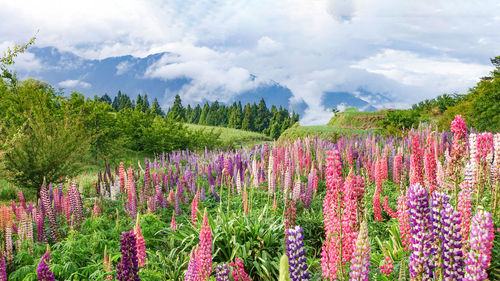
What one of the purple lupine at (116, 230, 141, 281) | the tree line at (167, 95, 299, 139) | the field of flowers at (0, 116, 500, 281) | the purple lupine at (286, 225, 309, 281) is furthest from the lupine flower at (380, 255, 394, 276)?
the tree line at (167, 95, 299, 139)

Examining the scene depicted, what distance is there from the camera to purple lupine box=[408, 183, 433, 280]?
2039mm

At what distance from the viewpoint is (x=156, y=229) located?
5934mm

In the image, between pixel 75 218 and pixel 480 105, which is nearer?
pixel 75 218

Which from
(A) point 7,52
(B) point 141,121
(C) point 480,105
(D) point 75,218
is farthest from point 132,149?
(C) point 480,105

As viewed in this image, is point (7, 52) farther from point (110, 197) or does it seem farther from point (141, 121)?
point (141, 121)

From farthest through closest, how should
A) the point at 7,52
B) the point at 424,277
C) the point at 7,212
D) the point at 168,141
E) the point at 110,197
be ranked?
the point at 168,141
the point at 7,52
the point at 110,197
the point at 7,212
the point at 424,277

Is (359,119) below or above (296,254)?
above

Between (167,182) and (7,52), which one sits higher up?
(7,52)

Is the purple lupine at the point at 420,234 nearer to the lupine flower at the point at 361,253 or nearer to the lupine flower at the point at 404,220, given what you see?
the lupine flower at the point at 361,253

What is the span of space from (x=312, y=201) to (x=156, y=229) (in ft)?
10.8

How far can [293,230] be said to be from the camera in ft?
7.05

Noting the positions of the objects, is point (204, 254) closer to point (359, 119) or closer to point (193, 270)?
point (193, 270)

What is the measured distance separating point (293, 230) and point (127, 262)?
1119 mm

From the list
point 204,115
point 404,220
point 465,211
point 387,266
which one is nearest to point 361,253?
point 387,266
